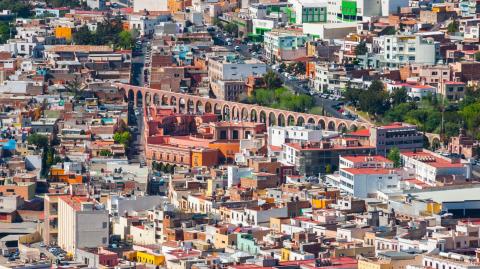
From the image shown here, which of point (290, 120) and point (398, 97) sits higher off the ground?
point (398, 97)

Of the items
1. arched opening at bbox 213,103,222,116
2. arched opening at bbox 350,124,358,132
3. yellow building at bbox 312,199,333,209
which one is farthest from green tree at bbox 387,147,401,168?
arched opening at bbox 213,103,222,116

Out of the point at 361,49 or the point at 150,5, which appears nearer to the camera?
the point at 361,49

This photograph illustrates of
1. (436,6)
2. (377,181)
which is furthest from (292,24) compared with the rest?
(377,181)

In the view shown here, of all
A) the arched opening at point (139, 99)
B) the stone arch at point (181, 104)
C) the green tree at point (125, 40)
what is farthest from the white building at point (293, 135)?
the green tree at point (125, 40)

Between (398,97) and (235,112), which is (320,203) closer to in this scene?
(398,97)

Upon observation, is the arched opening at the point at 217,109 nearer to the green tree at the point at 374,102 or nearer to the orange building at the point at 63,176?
the green tree at the point at 374,102

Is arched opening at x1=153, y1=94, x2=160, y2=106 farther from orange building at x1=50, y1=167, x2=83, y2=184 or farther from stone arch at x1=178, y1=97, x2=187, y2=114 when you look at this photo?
orange building at x1=50, y1=167, x2=83, y2=184

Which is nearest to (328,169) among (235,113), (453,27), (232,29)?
(235,113)
